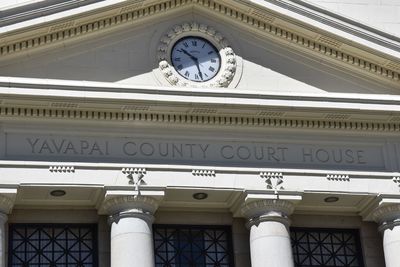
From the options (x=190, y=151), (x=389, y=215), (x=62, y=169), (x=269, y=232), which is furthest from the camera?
(x=389, y=215)

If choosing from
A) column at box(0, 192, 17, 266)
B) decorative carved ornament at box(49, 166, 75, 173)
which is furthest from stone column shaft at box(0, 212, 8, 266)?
decorative carved ornament at box(49, 166, 75, 173)

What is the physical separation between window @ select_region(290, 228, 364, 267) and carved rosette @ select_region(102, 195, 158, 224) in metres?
4.70

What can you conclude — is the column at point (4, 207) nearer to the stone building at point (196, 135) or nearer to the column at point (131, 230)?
the stone building at point (196, 135)

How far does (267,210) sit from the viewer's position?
31531 mm

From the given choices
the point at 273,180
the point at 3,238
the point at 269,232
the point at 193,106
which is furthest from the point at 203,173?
the point at 3,238

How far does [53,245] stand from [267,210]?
576cm

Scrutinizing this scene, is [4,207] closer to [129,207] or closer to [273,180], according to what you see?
[129,207]

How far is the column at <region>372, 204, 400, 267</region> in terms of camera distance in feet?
105

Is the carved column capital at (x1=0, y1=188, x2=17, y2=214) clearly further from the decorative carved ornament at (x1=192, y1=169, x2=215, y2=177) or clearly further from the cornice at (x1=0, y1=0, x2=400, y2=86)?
the decorative carved ornament at (x1=192, y1=169, x2=215, y2=177)

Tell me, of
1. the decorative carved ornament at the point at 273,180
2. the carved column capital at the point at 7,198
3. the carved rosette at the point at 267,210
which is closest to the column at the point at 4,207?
the carved column capital at the point at 7,198

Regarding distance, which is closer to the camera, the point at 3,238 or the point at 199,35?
the point at 3,238

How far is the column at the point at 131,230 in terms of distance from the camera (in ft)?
98.5

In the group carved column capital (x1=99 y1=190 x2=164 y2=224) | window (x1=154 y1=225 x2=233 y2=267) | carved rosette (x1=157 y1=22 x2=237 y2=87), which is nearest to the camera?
carved column capital (x1=99 y1=190 x2=164 y2=224)

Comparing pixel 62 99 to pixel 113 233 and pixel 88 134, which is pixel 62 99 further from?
pixel 113 233
